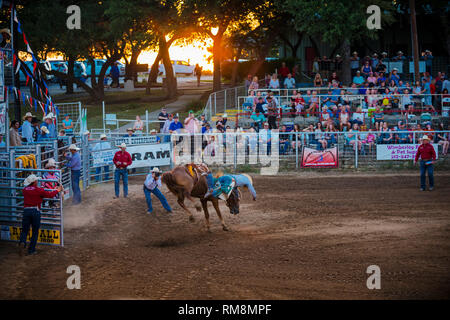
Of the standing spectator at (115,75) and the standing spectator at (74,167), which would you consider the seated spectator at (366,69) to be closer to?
the standing spectator at (74,167)

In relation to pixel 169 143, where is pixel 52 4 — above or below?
above

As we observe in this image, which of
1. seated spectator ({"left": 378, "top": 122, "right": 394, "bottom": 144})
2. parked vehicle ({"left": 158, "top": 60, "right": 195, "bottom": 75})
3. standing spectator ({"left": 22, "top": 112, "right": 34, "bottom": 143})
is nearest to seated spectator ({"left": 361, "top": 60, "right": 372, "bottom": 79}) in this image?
seated spectator ({"left": 378, "top": 122, "right": 394, "bottom": 144})

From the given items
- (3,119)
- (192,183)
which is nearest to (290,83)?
(192,183)

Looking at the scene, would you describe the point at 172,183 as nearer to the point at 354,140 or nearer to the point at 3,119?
the point at 3,119

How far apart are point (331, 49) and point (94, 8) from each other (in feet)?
56.9

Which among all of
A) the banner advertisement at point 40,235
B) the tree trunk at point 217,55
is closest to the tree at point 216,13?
the tree trunk at point 217,55

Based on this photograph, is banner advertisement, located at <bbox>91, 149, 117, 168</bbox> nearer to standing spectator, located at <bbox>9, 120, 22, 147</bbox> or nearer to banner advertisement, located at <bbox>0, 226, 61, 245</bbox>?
standing spectator, located at <bbox>9, 120, 22, 147</bbox>

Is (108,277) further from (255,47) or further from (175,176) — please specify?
(255,47)

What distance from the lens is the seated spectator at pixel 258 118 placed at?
25.5m

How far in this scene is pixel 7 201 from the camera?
13312 millimetres

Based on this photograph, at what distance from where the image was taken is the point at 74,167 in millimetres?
16938

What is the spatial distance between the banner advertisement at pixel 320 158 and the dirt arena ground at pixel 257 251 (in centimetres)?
447
